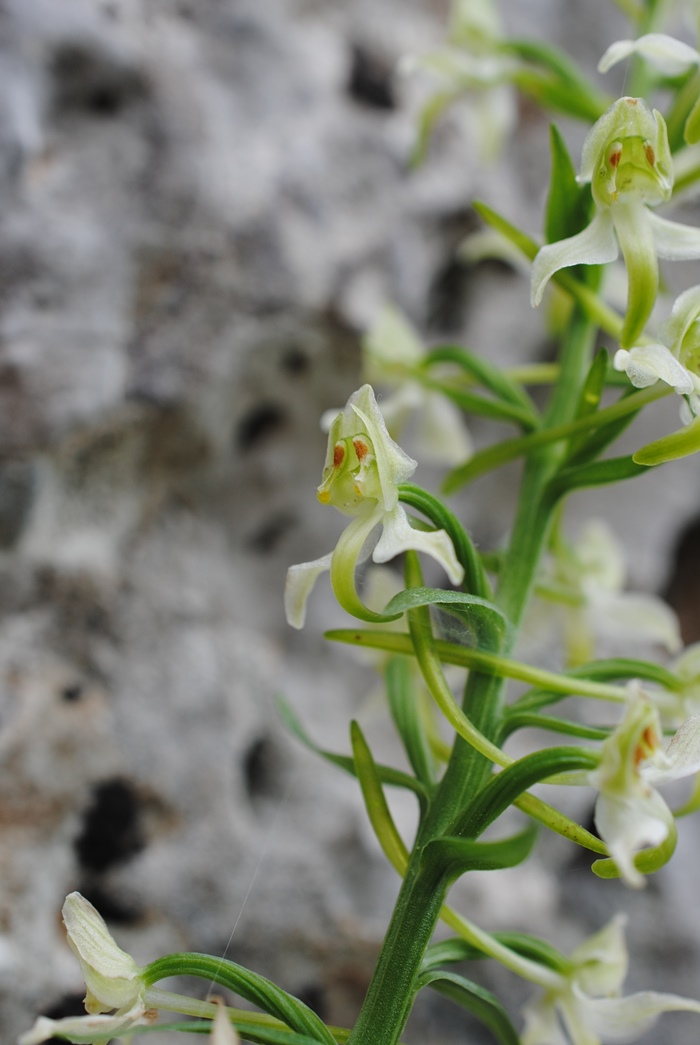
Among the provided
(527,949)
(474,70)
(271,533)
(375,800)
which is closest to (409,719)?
(375,800)

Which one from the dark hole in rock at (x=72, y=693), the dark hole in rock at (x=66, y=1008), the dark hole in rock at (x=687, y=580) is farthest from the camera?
the dark hole in rock at (x=687, y=580)

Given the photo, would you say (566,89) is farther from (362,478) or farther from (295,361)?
(362,478)

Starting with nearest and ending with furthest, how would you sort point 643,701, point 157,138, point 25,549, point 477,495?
point 643,701 → point 25,549 → point 157,138 → point 477,495

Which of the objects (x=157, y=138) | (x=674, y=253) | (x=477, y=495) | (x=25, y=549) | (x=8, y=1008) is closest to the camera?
(x=674, y=253)

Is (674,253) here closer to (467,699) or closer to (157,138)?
(467,699)

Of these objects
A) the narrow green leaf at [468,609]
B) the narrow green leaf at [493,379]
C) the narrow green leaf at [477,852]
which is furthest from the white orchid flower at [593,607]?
the narrow green leaf at [477,852]

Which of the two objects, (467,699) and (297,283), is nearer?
(467,699)

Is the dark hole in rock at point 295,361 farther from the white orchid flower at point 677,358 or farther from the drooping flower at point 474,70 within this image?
the white orchid flower at point 677,358

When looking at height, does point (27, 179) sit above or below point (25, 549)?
above

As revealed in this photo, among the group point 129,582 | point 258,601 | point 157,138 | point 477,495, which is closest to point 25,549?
point 129,582
